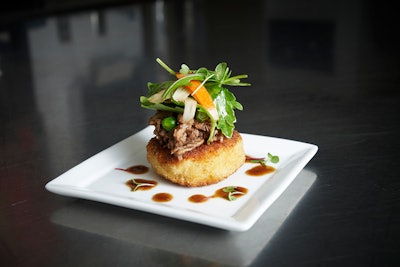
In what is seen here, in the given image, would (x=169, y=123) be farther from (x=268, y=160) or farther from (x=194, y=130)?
(x=268, y=160)

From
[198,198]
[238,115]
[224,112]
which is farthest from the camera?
[238,115]

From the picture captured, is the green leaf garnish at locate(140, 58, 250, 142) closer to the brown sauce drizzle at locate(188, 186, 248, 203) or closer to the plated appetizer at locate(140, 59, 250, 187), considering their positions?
the plated appetizer at locate(140, 59, 250, 187)

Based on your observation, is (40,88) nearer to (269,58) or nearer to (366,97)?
(269,58)

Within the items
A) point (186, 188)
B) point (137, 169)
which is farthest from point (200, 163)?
point (137, 169)

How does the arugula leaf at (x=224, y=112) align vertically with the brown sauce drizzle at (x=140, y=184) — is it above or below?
above

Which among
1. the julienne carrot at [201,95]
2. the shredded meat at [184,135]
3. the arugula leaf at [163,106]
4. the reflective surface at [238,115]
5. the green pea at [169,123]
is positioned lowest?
the reflective surface at [238,115]

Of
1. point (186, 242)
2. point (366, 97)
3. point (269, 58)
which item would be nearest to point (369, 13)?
point (269, 58)

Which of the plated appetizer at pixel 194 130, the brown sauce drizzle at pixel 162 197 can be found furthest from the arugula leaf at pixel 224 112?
the brown sauce drizzle at pixel 162 197

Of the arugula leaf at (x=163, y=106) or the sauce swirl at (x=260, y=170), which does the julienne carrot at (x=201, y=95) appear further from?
the sauce swirl at (x=260, y=170)
